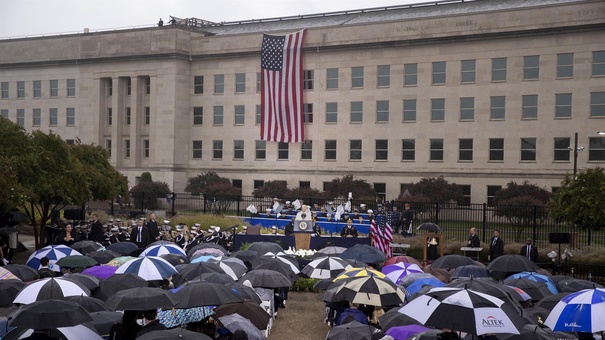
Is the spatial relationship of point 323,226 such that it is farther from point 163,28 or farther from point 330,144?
point 163,28

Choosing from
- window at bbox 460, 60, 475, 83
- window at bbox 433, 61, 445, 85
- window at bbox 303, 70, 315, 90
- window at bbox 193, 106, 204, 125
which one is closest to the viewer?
window at bbox 460, 60, 475, 83

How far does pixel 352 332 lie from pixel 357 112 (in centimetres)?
4841

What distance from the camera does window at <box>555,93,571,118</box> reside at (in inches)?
2096

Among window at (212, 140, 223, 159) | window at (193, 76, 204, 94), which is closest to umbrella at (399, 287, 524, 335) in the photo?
window at (212, 140, 223, 159)

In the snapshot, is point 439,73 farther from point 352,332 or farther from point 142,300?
point 142,300

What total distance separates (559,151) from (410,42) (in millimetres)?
13194

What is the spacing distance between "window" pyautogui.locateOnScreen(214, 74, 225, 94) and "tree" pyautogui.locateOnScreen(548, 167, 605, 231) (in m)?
40.1

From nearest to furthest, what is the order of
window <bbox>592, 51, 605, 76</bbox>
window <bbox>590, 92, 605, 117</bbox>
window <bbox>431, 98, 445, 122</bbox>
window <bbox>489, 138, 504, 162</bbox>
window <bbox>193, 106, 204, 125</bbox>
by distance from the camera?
window <bbox>592, 51, 605, 76</bbox> → window <bbox>590, 92, 605, 117</bbox> → window <bbox>489, 138, 504, 162</bbox> → window <bbox>431, 98, 445, 122</bbox> → window <bbox>193, 106, 204, 125</bbox>

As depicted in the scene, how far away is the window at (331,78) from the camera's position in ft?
202

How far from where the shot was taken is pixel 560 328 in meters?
12.9

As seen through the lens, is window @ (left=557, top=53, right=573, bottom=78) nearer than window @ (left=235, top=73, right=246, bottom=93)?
Yes

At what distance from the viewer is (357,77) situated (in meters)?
60.8

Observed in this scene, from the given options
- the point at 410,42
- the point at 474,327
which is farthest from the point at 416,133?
the point at 474,327

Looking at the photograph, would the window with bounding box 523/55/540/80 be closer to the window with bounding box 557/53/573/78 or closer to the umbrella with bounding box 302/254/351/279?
the window with bounding box 557/53/573/78
